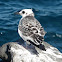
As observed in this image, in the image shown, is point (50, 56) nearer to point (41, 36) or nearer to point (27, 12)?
point (41, 36)

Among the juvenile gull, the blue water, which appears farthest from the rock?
the blue water

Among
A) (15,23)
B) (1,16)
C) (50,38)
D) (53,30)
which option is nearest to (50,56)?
(50,38)

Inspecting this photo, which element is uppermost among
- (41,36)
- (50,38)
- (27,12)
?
(27,12)

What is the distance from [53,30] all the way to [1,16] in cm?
288

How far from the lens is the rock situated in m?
6.15

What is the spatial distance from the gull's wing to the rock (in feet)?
1.56

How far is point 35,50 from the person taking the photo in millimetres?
6594

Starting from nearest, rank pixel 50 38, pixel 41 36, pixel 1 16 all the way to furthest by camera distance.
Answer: pixel 41 36, pixel 50 38, pixel 1 16

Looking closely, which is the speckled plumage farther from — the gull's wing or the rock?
the rock

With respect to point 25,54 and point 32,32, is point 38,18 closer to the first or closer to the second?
point 32,32

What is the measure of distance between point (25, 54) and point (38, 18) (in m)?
4.59

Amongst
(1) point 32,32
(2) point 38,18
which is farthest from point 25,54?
(2) point 38,18

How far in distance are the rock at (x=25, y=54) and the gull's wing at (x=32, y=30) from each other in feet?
1.56

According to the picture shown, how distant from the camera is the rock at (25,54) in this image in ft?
20.2
